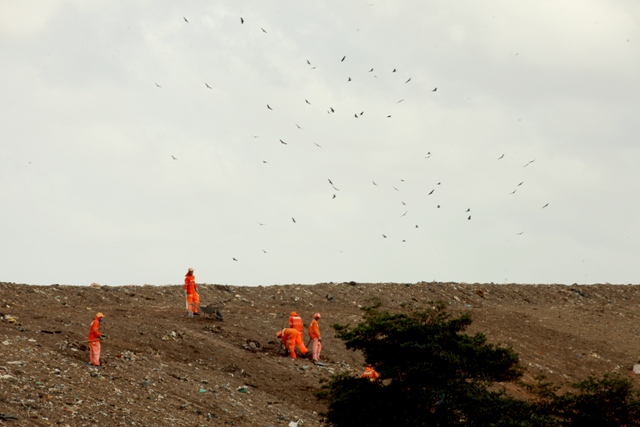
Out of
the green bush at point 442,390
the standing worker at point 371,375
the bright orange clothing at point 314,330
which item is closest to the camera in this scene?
the green bush at point 442,390

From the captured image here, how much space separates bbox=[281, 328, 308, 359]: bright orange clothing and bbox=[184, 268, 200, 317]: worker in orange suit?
131 inches

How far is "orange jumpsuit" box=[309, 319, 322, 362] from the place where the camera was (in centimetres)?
2731

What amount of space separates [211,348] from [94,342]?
5099mm

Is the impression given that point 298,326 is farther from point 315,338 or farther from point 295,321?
point 315,338

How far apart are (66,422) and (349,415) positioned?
5920mm

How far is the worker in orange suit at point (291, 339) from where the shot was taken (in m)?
27.6

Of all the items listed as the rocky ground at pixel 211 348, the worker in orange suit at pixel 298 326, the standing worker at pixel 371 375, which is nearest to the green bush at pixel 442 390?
the standing worker at pixel 371 375

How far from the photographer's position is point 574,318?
4047 cm

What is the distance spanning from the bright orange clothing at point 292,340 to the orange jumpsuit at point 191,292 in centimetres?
331

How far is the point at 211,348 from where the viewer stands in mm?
26703

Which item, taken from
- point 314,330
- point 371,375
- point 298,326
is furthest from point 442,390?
point 298,326

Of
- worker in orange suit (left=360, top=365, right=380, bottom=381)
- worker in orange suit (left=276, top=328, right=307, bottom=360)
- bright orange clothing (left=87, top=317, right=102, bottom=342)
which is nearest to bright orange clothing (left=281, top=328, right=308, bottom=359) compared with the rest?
worker in orange suit (left=276, top=328, right=307, bottom=360)

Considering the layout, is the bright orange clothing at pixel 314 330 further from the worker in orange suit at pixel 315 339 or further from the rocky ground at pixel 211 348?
the rocky ground at pixel 211 348

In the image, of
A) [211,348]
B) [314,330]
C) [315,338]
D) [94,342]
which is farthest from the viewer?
[315,338]
